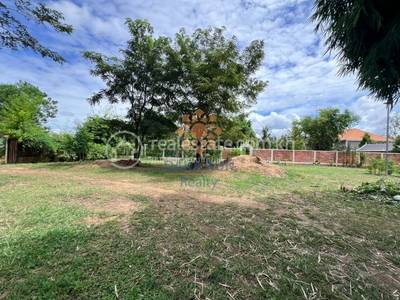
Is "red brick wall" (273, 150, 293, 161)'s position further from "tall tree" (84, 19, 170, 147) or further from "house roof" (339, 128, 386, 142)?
"house roof" (339, 128, 386, 142)

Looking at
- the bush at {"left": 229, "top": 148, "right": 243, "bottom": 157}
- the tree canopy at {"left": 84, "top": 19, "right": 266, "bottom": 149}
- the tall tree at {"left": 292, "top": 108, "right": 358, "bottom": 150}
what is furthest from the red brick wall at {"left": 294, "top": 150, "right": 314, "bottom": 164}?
the tree canopy at {"left": 84, "top": 19, "right": 266, "bottom": 149}

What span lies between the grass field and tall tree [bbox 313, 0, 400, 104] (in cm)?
173

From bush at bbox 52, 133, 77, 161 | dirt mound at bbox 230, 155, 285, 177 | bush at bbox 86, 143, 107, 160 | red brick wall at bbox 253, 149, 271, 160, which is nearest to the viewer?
dirt mound at bbox 230, 155, 285, 177

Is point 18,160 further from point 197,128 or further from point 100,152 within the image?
point 197,128

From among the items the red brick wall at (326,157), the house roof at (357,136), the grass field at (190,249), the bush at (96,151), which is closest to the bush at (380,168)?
the red brick wall at (326,157)

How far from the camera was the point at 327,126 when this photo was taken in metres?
29.3

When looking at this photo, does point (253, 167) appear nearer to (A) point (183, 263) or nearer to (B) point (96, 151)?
(A) point (183, 263)

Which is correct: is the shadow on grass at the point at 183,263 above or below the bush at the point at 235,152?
below

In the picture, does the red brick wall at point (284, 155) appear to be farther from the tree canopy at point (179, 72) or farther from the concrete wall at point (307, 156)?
the tree canopy at point (179, 72)

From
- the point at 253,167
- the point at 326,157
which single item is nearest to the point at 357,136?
the point at 326,157

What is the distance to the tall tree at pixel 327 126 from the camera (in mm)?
28938

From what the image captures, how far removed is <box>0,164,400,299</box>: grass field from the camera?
2090 mm

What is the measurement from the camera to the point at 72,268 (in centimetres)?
225

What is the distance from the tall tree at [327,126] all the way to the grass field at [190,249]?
2695 centimetres
